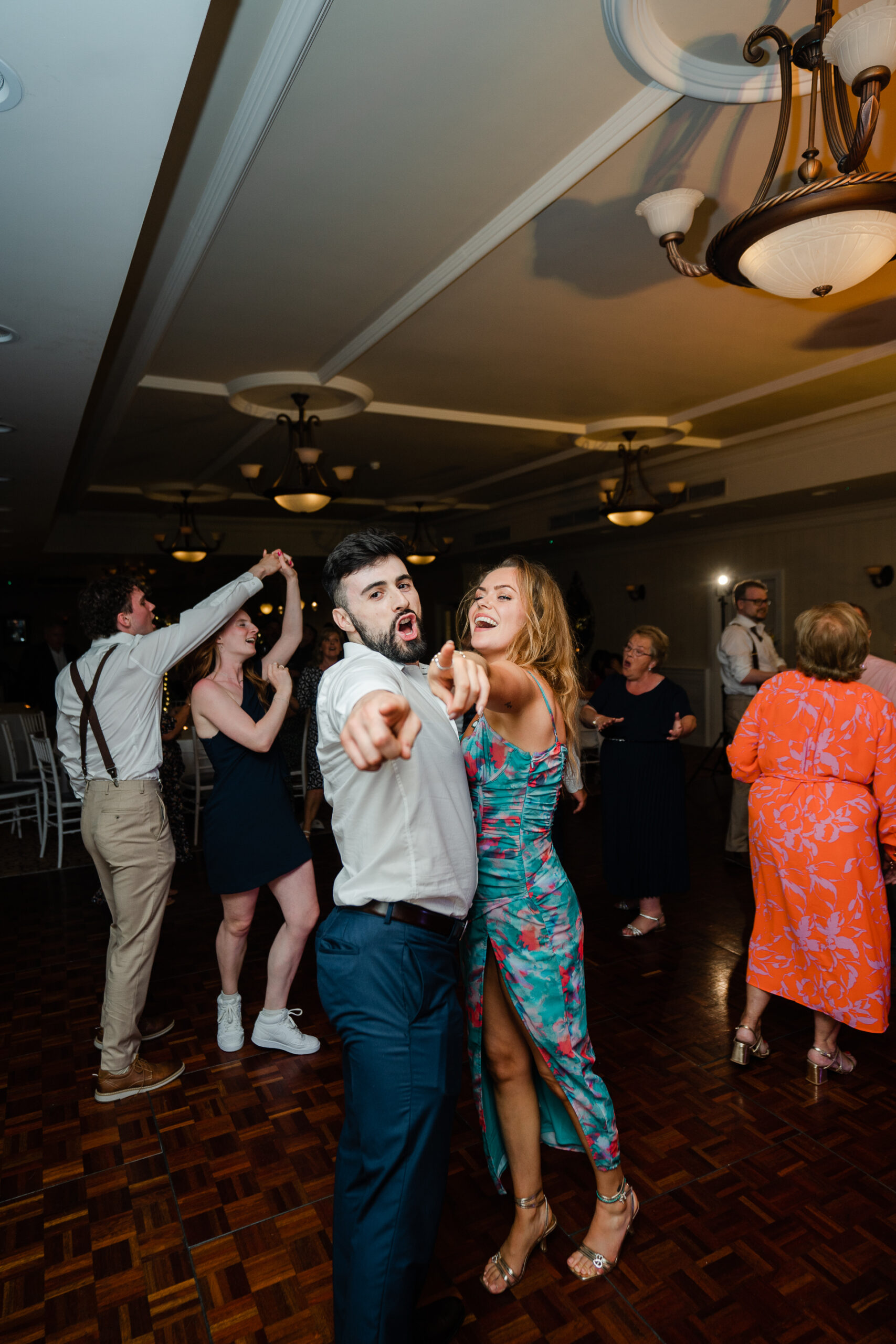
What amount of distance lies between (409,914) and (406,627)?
0.51 m

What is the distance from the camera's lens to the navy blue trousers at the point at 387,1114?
1.26 m

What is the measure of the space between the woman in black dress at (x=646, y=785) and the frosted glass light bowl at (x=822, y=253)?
1.62 metres

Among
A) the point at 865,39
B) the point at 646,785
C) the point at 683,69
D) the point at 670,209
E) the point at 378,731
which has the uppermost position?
the point at 683,69

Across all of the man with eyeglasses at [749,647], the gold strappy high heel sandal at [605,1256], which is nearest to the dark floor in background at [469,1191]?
the gold strappy high heel sandal at [605,1256]

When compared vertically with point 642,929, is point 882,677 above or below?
above

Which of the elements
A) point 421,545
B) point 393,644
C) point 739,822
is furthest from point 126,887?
point 421,545

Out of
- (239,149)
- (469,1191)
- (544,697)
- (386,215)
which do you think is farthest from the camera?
(386,215)

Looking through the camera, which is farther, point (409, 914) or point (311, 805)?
point (311, 805)

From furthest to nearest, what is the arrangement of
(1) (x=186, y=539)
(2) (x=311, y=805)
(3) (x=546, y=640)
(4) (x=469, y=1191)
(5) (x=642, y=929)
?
(1) (x=186, y=539), (2) (x=311, y=805), (5) (x=642, y=929), (4) (x=469, y=1191), (3) (x=546, y=640)

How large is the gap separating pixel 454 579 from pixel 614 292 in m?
10.2

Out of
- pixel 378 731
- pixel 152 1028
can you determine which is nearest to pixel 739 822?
pixel 152 1028

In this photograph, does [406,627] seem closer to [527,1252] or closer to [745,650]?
[527,1252]

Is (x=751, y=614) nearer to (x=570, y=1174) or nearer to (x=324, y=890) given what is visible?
(x=324, y=890)

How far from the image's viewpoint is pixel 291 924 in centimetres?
264
